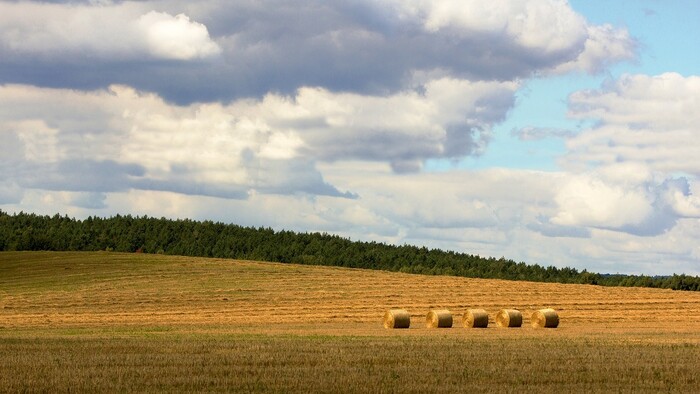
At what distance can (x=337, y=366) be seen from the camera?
2652 centimetres

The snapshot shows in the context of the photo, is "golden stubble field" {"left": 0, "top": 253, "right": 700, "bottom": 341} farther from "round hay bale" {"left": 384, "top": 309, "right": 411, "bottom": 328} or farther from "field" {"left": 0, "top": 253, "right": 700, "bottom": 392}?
"round hay bale" {"left": 384, "top": 309, "right": 411, "bottom": 328}

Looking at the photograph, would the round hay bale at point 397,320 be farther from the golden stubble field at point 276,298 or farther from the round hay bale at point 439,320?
the round hay bale at point 439,320

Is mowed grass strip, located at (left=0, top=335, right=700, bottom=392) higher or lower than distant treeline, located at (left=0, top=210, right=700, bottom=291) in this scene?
lower

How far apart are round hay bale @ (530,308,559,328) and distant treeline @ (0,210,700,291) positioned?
159ft

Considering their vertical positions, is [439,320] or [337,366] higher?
[439,320]

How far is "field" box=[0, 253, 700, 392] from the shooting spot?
79.4 feet

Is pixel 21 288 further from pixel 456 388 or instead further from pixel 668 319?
pixel 456 388

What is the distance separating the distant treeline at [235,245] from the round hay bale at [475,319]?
48.9 meters

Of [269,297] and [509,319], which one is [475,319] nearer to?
[509,319]

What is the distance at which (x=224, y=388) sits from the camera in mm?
22625

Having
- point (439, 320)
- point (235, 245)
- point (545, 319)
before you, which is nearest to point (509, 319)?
point (545, 319)

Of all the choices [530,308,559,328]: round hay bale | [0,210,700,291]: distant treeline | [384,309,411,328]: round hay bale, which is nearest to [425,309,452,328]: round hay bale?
[384,309,411,328]: round hay bale

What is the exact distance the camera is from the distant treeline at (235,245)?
335ft

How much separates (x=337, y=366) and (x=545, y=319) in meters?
23.3
